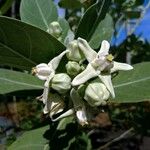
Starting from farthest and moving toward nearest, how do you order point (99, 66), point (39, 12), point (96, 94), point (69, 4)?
point (69, 4) → point (39, 12) → point (99, 66) → point (96, 94)

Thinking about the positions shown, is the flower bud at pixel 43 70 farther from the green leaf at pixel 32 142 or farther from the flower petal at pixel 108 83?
the green leaf at pixel 32 142

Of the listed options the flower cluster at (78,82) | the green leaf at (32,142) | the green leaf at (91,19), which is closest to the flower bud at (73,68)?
the flower cluster at (78,82)

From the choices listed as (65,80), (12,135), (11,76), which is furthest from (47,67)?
(12,135)

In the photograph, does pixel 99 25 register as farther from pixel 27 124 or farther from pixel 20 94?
pixel 27 124

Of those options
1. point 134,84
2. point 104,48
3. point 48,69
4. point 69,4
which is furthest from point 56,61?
point 69,4

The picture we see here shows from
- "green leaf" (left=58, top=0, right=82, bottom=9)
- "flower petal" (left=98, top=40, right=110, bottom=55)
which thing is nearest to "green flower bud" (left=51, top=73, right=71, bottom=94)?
"flower petal" (left=98, top=40, right=110, bottom=55)

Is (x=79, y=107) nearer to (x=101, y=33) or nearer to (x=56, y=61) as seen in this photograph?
(x=56, y=61)
